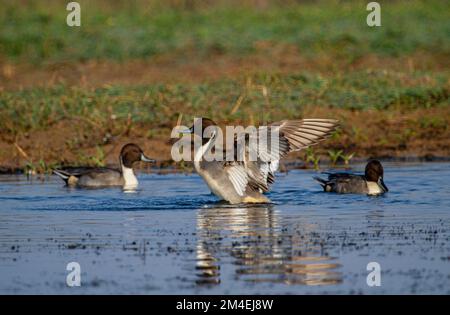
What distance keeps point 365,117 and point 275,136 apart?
4.44 metres

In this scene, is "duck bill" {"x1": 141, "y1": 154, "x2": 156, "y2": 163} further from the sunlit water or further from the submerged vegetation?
the sunlit water

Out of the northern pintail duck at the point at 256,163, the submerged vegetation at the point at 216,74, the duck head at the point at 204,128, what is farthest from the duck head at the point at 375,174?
the duck head at the point at 204,128

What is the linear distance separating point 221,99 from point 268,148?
4.75 metres

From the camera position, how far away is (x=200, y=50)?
17.3 m

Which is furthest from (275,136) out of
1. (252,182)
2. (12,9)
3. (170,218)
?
(12,9)

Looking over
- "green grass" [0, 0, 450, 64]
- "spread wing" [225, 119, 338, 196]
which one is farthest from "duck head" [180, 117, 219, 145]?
"green grass" [0, 0, 450, 64]

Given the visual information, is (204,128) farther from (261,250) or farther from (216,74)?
(216,74)

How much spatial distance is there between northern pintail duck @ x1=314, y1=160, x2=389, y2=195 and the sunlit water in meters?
0.13

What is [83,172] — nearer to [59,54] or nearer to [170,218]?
[170,218]

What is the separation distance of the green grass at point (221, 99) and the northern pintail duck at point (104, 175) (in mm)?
1404

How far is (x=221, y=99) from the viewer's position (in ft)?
47.6

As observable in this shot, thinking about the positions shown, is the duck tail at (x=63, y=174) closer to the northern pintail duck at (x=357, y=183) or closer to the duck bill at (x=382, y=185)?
the northern pintail duck at (x=357, y=183)

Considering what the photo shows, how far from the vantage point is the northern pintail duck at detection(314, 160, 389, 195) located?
428 inches

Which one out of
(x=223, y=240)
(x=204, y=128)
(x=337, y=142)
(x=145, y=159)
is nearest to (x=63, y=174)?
(x=145, y=159)
